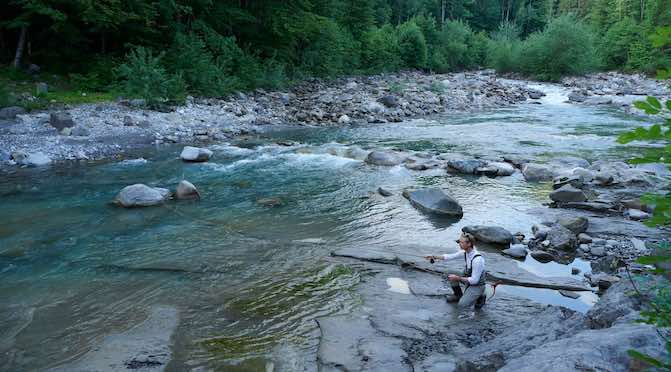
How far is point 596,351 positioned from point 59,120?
55.8 ft

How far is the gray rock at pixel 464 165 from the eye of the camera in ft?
45.9

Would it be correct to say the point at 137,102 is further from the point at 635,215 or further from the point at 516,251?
the point at 635,215

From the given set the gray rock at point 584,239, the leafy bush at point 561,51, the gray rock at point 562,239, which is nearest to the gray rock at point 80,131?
the gray rock at point 562,239

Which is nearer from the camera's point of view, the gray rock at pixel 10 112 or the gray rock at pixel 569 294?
the gray rock at pixel 569 294

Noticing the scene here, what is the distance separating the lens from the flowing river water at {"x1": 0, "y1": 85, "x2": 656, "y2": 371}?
5.75 m

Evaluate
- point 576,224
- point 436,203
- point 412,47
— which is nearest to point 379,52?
point 412,47

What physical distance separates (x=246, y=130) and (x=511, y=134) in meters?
11.0

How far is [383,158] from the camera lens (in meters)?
15.2

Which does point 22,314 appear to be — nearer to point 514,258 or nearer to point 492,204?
point 514,258

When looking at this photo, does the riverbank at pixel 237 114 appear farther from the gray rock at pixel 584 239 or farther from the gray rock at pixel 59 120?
the gray rock at pixel 584 239

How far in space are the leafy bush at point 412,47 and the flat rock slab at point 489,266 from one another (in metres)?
43.2

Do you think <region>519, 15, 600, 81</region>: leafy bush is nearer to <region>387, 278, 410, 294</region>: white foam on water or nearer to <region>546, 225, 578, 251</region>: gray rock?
<region>546, 225, 578, 251</region>: gray rock

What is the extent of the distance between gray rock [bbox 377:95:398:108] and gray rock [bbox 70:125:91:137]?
1543 cm

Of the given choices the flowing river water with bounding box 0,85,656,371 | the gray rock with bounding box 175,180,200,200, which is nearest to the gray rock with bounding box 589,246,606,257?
the flowing river water with bounding box 0,85,656,371
